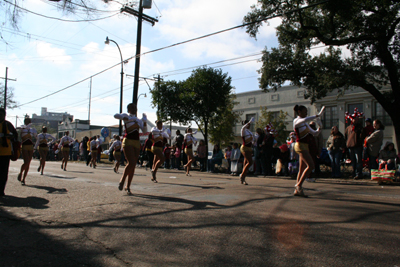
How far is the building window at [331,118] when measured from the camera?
37.3 m

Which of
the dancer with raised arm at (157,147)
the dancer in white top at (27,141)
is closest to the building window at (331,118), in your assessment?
the dancer with raised arm at (157,147)

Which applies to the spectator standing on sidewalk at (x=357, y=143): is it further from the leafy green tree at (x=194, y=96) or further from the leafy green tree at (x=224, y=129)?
the leafy green tree at (x=224, y=129)

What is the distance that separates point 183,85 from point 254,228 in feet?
70.7

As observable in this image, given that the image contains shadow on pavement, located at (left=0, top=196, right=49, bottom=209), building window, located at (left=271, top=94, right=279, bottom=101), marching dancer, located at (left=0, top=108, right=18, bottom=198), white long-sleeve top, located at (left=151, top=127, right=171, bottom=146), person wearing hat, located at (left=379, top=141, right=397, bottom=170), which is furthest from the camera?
building window, located at (left=271, top=94, right=279, bottom=101)

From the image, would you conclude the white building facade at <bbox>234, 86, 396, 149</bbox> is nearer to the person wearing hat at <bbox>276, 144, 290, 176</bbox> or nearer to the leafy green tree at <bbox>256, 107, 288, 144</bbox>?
the leafy green tree at <bbox>256, 107, 288, 144</bbox>

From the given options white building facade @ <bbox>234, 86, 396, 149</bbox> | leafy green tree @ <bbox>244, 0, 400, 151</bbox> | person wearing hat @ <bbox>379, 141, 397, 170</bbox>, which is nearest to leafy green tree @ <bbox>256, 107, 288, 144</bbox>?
white building facade @ <bbox>234, 86, 396, 149</bbox>

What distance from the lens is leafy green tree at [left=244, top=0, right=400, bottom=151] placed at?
15914mm

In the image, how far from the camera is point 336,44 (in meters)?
16.9

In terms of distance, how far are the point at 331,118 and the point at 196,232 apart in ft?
123

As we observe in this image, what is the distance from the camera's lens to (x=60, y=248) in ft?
10.7

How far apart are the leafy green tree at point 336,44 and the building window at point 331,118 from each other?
18123 millimetres

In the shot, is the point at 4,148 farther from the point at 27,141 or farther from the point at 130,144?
the point at 27,141

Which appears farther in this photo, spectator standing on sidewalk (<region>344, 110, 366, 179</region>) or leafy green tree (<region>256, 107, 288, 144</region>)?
leafy green tree (<region>256, 107, 288, 144</region>)

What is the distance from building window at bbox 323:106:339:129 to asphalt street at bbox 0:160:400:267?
111 ft
